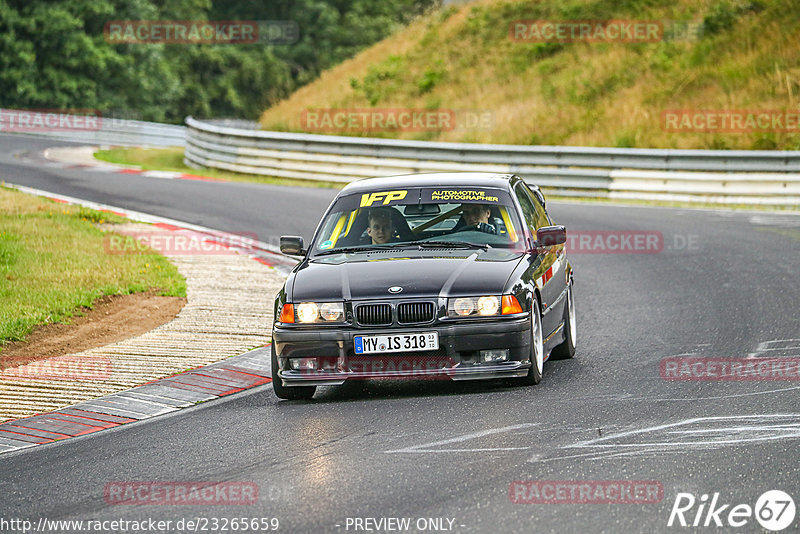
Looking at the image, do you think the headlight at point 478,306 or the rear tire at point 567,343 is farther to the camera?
the rear tire at point 567,343

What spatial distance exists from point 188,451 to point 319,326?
147cm

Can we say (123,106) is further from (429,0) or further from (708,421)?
(708,421)

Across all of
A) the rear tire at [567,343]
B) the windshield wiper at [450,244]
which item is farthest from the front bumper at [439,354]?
the rear tire at [567,343]

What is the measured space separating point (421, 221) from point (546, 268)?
42.9 inches

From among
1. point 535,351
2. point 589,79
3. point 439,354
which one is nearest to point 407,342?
point 439,354

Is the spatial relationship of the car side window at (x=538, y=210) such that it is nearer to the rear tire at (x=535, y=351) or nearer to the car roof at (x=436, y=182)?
the car roof at (x=436, y=182)

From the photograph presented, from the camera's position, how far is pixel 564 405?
26.1 feet

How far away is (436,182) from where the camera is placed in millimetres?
9961

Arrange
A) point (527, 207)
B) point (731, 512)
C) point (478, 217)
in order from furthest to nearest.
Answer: point (527, 207)
point (478, 217)
point (731, 512)

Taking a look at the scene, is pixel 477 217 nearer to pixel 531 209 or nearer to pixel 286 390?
pixel 531 209

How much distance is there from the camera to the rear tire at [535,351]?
8.45 m

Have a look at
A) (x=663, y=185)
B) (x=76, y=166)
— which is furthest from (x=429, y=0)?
(x=663, y=185)

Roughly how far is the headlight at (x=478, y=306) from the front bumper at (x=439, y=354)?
0.07m

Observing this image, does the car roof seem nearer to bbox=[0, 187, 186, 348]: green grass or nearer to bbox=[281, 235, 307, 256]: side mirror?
bbox=[281, 235, 307, 256]: side mirror
